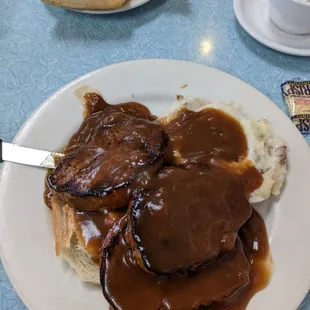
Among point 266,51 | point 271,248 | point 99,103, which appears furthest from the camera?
point 266,51

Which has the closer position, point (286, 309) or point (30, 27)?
point (286, 309)

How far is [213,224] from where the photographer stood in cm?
193

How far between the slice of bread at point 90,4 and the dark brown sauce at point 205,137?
1.09 meters

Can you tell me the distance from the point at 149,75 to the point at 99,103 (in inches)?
13.8

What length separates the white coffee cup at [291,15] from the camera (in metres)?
2.71

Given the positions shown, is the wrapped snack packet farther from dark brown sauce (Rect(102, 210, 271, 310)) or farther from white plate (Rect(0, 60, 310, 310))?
dark brown sauce (Rect(102, 210, 271, 310))

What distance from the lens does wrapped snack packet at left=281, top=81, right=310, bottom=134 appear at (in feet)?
8.68

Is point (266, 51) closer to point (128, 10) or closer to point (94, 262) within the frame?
point (128, 10)

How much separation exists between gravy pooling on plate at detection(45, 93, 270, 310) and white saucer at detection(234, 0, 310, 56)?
0.87m

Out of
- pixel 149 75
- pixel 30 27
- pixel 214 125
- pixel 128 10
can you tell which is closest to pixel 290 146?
pixel 214 125

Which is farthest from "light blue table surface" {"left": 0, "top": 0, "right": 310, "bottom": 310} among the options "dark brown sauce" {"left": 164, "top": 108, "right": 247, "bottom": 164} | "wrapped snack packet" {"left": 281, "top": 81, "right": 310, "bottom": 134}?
"dark brown sauce" {"left": 164, "top": 108, "right": 247, "bottom": 164}

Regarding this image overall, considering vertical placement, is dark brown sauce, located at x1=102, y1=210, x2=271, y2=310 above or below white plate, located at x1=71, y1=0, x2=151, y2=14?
below

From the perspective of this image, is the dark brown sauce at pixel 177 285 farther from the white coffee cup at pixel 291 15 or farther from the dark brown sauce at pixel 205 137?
the white coffee cup at pixel 291 15

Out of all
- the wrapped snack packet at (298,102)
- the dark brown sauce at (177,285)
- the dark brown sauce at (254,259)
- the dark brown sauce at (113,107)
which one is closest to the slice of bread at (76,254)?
the dark brown sauce at (177,285)
